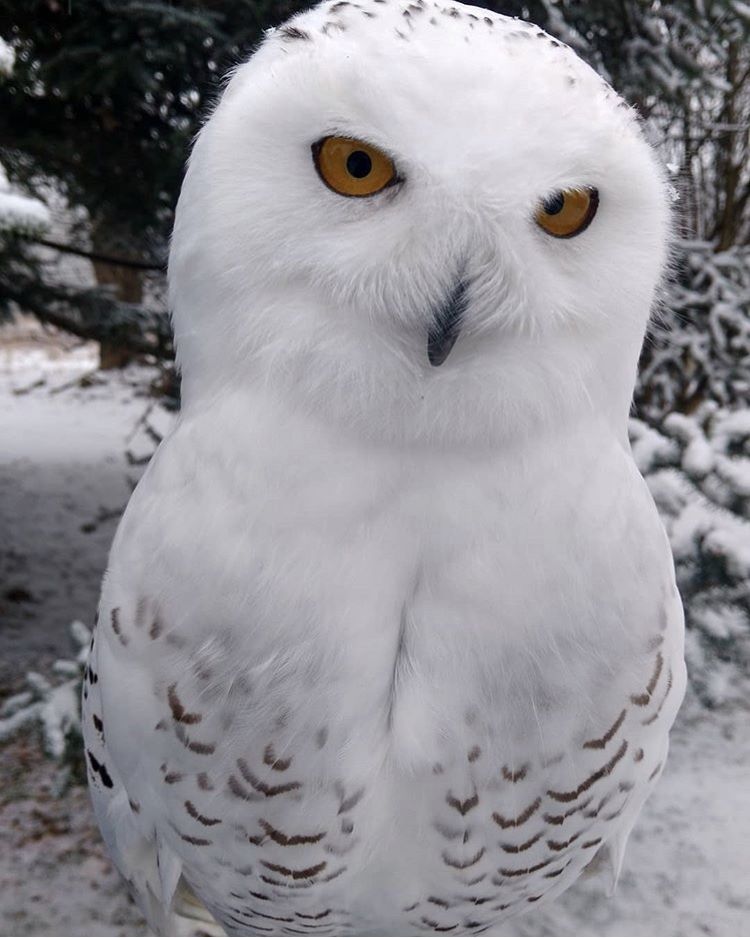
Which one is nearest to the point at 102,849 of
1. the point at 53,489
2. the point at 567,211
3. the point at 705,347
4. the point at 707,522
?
the point at 707,522

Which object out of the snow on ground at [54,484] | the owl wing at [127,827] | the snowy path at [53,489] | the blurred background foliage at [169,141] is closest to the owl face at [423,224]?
the owl wing at [127,827]

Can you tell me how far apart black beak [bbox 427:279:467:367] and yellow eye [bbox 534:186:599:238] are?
96mm

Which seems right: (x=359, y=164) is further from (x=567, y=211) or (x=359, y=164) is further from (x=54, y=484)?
(x=54, y=484)

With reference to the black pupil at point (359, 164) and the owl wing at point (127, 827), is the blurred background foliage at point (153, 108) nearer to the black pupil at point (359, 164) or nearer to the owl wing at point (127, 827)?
the black pupil at point (359, 164)

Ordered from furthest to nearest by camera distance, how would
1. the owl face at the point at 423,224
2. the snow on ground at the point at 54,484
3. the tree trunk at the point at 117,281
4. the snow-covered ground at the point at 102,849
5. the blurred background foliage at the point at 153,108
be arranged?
1. the snow on ground at the point at 54,484
2. the tree trunk at the point at 117,281
3. the snow-covered ground at the point at 102,849
4. the blurred background foliage at the point at 153,108
5. the owl face at the point at 423,224

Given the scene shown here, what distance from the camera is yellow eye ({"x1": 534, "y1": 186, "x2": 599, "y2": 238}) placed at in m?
0.74

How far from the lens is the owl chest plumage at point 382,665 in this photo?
87 centimetres

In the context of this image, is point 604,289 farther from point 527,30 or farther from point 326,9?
point 326,9

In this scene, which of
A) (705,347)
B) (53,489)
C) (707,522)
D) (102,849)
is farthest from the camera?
(53,489)

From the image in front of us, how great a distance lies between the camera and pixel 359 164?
28.9 inches

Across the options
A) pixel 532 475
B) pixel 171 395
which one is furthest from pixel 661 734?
pixel 171 395

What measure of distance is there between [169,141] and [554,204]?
1783mm

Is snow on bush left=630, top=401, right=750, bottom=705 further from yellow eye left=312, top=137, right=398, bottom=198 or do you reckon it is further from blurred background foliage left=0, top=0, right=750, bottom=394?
yellow eye left=312, top=137, right=398, bottom=198

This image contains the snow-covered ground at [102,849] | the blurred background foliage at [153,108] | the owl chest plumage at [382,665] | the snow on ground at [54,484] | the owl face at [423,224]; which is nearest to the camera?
the owl face at [423,224]
